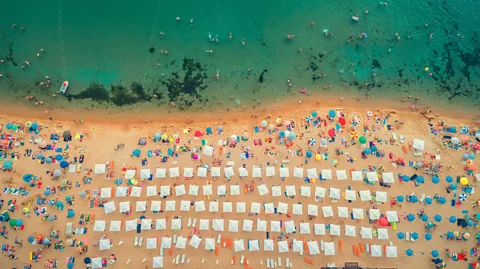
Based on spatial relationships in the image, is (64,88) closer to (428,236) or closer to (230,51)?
(230,51)

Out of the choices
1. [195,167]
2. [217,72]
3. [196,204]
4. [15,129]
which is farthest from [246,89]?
[15,129]

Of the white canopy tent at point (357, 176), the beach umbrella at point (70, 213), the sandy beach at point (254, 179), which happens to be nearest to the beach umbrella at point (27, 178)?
the sandy beach at point (254, 179)

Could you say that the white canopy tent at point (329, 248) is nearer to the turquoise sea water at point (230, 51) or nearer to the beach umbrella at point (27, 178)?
the turquoise sea water at point (230, 51)

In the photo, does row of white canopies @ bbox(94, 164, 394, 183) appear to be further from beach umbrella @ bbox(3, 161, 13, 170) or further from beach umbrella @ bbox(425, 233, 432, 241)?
beach umbrella @ bbox(3, 161, 13, 170)

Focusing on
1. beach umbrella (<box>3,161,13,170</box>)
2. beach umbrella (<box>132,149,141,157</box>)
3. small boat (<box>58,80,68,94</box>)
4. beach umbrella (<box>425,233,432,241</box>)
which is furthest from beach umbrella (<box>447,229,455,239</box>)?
beach umbrella (<box>3,161,13,170</box>)

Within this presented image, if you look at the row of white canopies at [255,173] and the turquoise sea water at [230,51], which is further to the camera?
the turquoise sea water at [230,51]
